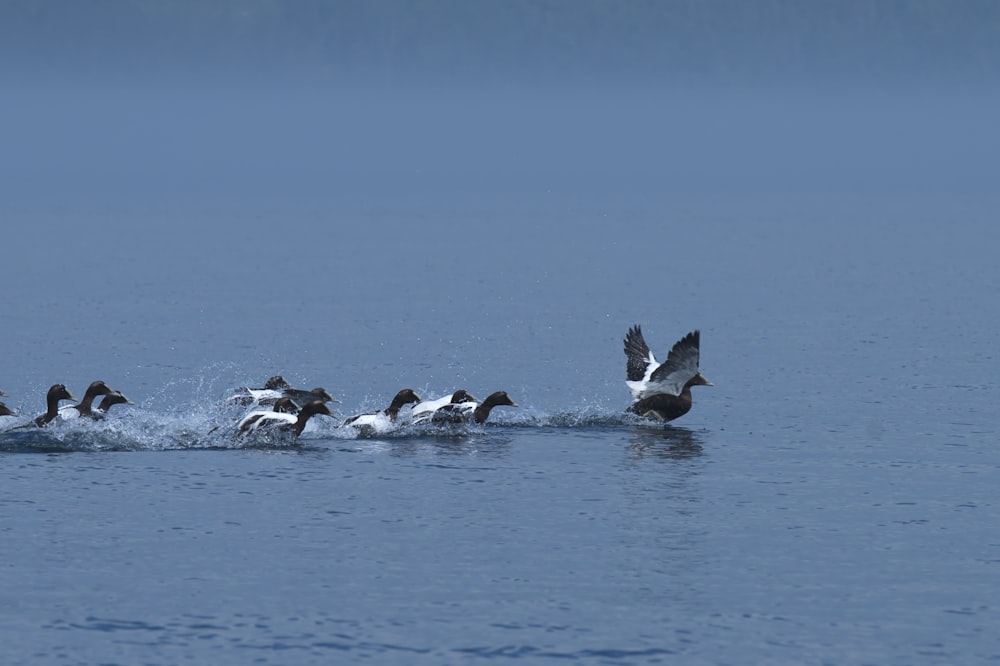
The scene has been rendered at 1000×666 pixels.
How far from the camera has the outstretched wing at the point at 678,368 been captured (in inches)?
1459

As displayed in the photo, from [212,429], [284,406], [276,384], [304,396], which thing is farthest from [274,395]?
[212,429]

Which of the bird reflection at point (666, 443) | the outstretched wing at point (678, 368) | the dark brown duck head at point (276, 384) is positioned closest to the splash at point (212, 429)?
the bird reflection at point (666, 443)

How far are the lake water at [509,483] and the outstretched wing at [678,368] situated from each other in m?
1.08

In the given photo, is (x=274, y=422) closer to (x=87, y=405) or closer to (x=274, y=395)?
(x=274, y=395)

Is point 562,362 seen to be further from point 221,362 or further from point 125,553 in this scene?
point 125,553

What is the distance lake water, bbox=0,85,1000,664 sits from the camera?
24.4m

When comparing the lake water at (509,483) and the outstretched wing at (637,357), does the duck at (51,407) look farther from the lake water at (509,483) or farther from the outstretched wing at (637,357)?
the outstretched wing at (637,357)

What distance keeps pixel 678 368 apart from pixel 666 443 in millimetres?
2137

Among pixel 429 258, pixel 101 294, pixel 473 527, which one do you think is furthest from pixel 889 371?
pixel 429 258

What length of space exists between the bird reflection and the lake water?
119mm

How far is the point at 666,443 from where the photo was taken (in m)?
A: 35.8

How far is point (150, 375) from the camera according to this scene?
43719 millimetres

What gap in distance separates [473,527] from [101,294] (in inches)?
1434

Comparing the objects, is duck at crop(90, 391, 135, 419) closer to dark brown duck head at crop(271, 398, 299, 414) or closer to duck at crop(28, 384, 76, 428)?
duck at crop(28, 384, 76, 428)
